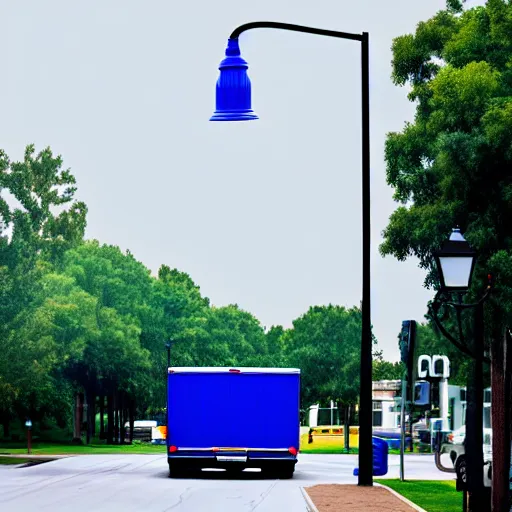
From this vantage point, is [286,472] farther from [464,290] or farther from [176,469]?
[464,290]

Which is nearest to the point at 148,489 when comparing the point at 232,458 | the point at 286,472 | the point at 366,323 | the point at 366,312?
the point at 232,458

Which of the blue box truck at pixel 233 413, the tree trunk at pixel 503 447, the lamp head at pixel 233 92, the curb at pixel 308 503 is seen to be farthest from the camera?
the blue box truck at pixel 233 413

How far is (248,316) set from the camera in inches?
5625

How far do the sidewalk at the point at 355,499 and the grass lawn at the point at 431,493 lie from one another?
1.78 ft

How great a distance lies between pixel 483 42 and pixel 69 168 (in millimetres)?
38568

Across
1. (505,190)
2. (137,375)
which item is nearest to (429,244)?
(505,190)

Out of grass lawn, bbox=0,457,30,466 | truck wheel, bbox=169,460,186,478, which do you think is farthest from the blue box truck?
grass lawn, bbox=0,457,30,466

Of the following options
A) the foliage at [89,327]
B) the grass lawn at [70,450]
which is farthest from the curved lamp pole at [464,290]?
the grass lawn at [70,450]

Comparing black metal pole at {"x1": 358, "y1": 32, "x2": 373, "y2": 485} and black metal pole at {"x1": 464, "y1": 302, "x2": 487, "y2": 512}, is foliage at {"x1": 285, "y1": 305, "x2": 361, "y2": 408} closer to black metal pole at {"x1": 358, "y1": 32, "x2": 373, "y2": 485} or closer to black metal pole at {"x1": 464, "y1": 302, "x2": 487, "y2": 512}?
black metal pole at {"x1": 358, "y1": 32, "x2": 373, "y2": 485}

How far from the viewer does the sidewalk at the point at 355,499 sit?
23.6 metres

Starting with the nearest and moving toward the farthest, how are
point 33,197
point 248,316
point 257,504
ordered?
point 257,504 → point 33,197 → point 248,316

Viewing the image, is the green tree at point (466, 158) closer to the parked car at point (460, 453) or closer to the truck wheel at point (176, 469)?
the parked car at point (460, 453)

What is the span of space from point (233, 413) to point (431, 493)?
19.0ft

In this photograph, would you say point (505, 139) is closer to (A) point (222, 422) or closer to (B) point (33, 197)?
(A) point (222, 422)
